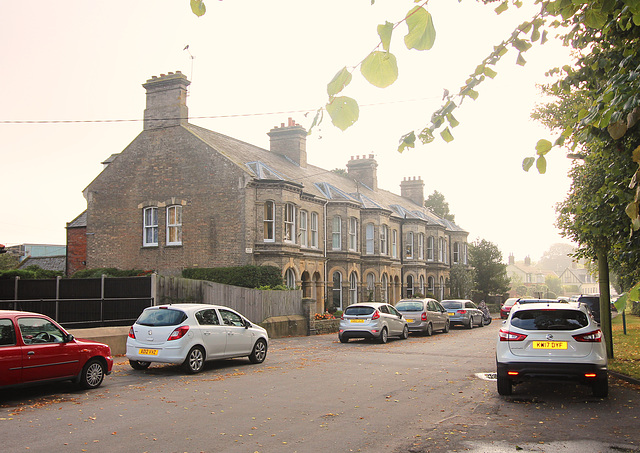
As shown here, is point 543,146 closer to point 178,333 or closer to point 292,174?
point 178,333

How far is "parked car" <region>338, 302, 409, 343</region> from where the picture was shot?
2139cm

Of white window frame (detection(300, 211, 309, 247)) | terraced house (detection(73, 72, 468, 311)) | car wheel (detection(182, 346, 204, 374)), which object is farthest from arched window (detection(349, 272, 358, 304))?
car wheel (detection(182, 346, 204, 374))

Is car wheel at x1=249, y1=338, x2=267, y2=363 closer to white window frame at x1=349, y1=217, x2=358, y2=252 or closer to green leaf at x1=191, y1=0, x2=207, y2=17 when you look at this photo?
green leaf at x1=191, y1=0, x2=207, y2=17

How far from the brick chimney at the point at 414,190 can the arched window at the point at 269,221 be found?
29.8 meters

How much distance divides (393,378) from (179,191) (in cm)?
2019

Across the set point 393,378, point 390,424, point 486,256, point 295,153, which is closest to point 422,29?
point 390,424

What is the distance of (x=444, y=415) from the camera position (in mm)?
8633

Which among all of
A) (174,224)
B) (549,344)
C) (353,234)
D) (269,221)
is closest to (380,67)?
(549,344)

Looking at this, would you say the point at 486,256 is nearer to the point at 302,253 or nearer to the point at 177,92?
the point at 302,253

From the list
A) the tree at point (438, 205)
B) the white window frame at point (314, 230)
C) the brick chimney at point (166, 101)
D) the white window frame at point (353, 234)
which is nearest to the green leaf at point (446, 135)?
the brick chimney at point (166, 101)

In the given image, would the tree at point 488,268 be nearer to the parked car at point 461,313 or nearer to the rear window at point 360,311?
the parked car at point 461,313

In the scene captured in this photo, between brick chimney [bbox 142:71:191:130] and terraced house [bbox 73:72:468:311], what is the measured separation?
0.18 feet

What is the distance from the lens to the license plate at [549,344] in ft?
32.2

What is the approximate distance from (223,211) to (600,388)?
21.3 meters
